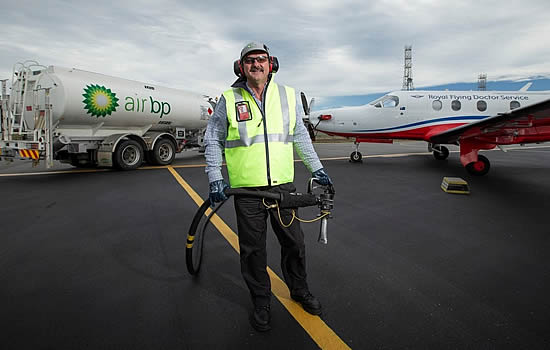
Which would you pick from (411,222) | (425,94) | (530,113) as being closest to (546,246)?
(411,222)

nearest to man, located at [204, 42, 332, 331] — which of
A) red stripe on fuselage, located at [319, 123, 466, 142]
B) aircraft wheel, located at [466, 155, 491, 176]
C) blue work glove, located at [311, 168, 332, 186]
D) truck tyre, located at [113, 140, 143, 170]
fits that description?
blue work glove, located at [311, 168, 332, 186]

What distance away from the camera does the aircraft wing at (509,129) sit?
6117mm

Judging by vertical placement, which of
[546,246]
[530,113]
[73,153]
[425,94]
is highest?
[425,94]

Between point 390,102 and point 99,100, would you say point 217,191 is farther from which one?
point 390,102

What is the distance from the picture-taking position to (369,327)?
7.21ft

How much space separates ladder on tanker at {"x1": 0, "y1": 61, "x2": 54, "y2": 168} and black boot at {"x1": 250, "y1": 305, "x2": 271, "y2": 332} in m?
7.53

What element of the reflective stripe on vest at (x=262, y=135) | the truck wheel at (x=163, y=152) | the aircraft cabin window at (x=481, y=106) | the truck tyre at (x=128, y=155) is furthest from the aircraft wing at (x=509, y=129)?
the truck tyre at (x=128, y=155)

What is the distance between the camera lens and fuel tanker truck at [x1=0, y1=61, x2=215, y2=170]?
300 inches

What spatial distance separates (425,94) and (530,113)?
4749mm

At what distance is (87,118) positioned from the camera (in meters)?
8.37

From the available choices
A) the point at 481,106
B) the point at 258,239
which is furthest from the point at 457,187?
the point at 481,106

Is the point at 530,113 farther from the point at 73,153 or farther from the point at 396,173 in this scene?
the point at 73,153

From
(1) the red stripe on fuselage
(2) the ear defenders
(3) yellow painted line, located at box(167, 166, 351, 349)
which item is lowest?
(3) yellow painted line, located at box(167, 166, 351, 349)

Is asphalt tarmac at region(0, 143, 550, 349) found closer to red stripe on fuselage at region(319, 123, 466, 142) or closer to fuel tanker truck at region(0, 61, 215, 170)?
fuel tanker truck at region(0, 61, 215, 170)
